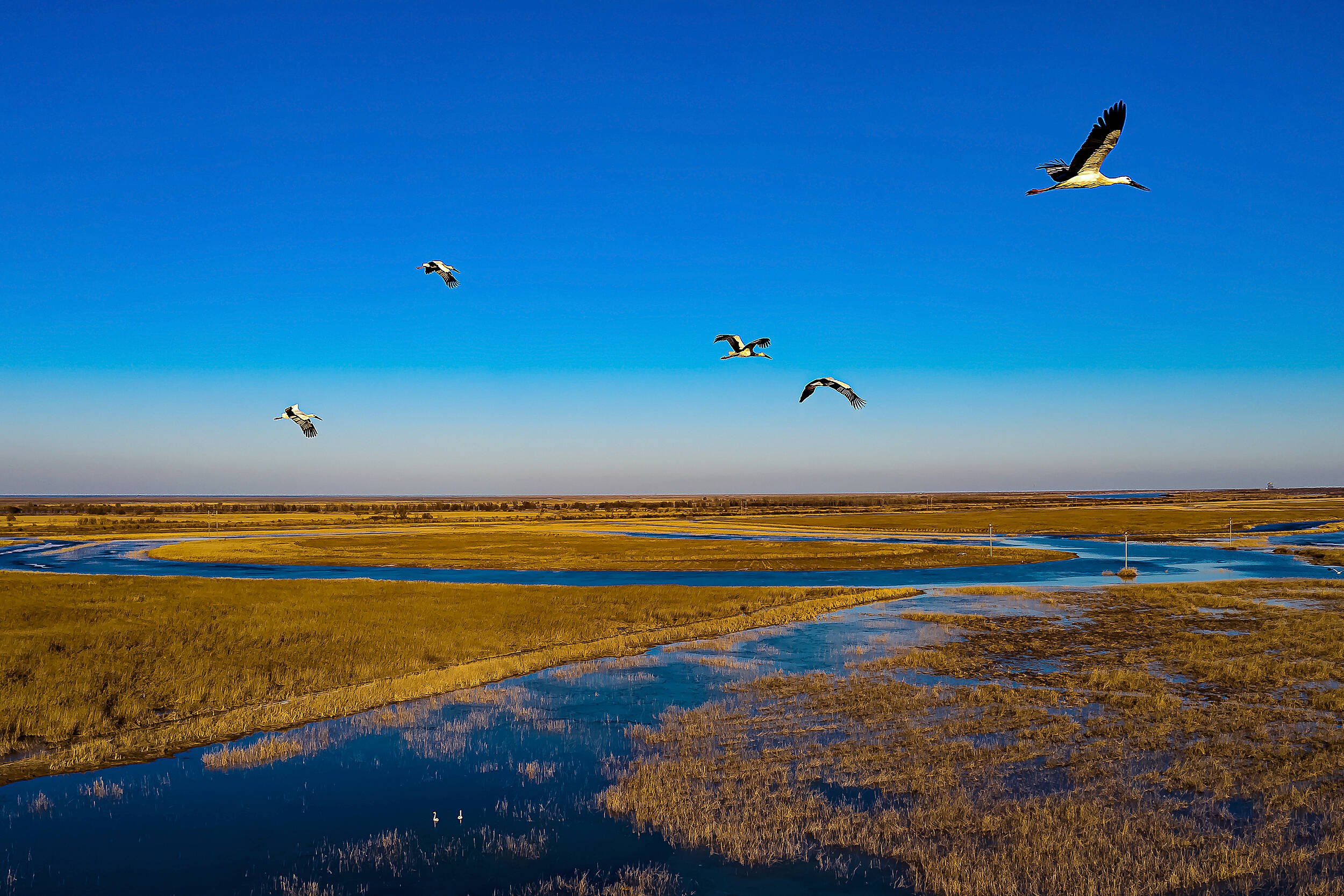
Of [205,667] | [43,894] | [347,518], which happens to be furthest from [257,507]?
[43,894]

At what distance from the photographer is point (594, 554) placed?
64500 mm

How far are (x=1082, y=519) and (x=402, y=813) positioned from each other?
121m

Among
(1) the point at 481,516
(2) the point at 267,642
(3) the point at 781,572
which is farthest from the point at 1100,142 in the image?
(1) the point at 481,516

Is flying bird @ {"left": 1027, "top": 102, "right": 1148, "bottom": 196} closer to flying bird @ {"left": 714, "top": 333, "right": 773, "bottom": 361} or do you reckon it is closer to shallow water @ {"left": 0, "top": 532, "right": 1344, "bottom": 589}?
flying bird @ {"left": 714, "top": 333, "right": 773, "bottom": 361}

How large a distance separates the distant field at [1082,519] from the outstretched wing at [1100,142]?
276 ft

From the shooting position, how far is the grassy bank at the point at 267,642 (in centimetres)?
1669

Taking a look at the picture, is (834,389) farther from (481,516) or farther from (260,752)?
(481,516)

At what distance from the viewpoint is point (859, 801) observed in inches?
480

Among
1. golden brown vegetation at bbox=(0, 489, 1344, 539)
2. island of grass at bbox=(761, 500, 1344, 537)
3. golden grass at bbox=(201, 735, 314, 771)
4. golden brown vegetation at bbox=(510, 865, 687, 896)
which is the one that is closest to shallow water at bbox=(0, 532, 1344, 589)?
golden grass at bbox=(201, 735, 314, 771)

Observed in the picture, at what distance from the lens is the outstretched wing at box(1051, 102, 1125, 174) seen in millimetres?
12211

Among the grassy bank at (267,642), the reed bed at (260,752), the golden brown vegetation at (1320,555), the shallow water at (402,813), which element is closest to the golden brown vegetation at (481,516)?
the golden brown vegetation at (1320,555)

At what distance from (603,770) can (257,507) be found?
7997 inches

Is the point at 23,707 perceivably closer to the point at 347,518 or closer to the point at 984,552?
the point at 984,552

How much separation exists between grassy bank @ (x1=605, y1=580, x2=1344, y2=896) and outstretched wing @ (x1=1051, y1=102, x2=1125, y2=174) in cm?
927
